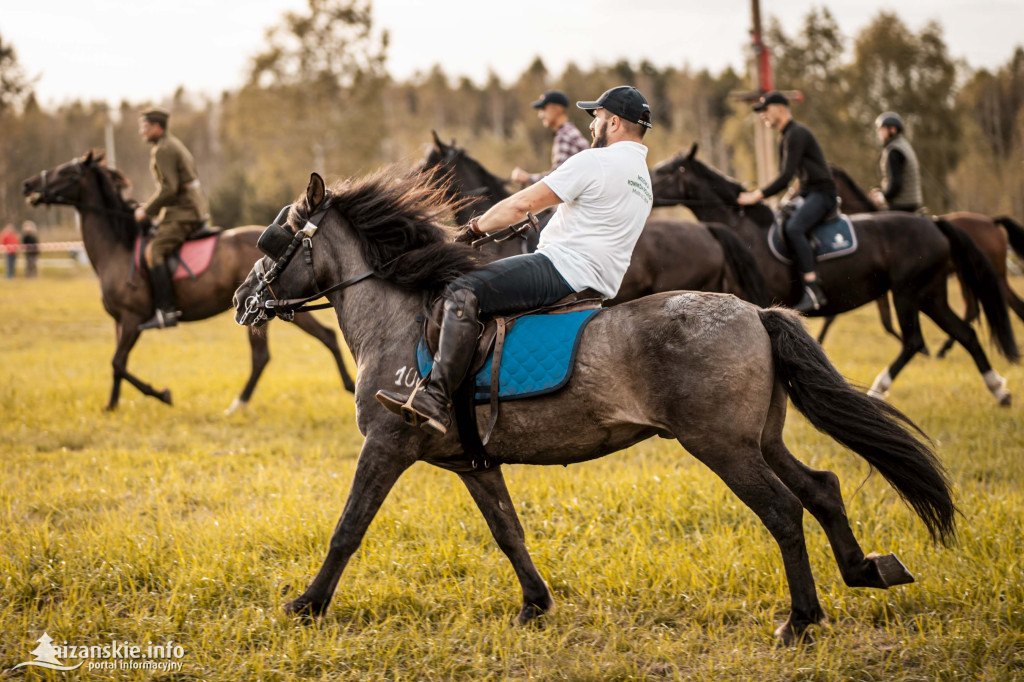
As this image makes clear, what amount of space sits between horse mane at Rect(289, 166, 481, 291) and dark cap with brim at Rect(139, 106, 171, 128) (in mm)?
6051

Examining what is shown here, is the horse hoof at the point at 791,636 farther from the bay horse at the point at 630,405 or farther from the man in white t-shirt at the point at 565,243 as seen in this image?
the man in white t-shirt at the point at 565,243

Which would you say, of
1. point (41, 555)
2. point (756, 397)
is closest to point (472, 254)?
point (756, 397)

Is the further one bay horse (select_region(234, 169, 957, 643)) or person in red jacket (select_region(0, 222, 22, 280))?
person in red jacket (select_region(0, 222, 22, 280))

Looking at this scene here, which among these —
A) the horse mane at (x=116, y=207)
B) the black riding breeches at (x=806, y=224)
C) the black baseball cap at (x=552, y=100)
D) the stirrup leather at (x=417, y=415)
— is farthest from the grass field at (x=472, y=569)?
the black baseball cap at (x=552, y=100)

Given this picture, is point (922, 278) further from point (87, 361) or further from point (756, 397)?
point (87, 361)

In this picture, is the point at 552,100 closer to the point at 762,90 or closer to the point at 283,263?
the point at 283,263

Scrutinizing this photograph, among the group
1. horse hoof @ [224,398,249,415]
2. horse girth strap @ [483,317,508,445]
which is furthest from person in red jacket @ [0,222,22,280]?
horse girth strap @ [483,317,508,445]

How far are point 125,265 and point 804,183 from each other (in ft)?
25.3

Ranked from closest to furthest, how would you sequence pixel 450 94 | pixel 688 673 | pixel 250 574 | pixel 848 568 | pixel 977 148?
pixel 688 673 < pixel 848 568 < pixel 250 574 < pixel 977 148 < pixel 450 94

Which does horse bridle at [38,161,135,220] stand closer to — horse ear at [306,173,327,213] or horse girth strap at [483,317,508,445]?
horse ear at [306,173,327,213]

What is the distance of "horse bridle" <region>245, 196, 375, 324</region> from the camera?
4.22 m

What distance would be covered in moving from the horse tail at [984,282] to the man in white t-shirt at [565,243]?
6504 millimetres

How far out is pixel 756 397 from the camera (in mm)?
3666

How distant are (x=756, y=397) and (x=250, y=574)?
285cm
